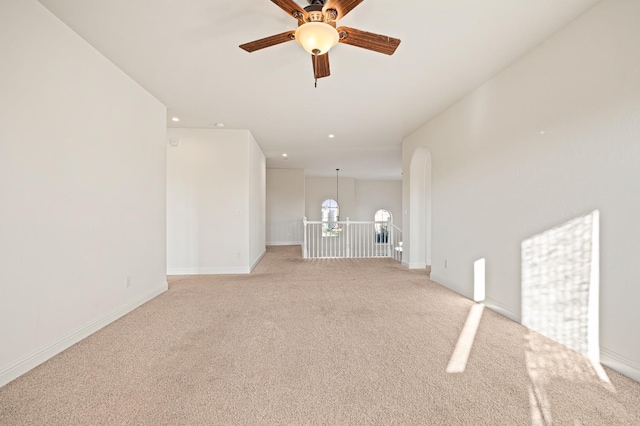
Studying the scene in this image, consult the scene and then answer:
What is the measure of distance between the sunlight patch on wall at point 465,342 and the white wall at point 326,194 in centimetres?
925

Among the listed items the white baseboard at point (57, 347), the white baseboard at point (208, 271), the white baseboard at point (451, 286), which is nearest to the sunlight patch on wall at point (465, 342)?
the white baseboard at point (451, 286)

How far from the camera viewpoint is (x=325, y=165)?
31.0ft

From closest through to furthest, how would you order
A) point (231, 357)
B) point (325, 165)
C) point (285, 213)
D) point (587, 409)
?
point (587, 409), point (231, 357), point (325, 165), point (285, 213)

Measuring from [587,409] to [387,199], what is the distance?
12.2m

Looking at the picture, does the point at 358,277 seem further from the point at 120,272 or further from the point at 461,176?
the point at 120,272

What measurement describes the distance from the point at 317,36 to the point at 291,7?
0.77 feet

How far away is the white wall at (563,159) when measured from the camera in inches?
76.6

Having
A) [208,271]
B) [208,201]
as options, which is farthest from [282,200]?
[208,271]

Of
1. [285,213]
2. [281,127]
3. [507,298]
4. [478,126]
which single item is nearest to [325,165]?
[285,213]

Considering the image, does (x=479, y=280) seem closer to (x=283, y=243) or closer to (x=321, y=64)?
(x=321, y=64)

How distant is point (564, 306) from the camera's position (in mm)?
2393

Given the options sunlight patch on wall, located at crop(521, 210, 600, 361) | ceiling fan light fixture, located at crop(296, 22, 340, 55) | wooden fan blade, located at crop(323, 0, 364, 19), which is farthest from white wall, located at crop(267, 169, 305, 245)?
wooden fan blade, located at crop(323, 0, 364, 19)

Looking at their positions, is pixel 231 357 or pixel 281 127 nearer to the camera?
pixel 231 357

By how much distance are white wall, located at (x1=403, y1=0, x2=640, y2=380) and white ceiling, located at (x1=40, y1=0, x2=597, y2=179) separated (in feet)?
0.86
